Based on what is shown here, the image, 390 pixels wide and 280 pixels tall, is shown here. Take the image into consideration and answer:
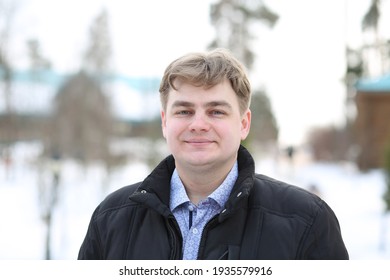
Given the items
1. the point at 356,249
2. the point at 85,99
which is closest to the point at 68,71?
the point at 85,99

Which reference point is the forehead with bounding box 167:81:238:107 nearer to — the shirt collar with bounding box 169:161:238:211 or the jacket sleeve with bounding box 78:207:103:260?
the shirt collar with bounding box 169:161:238:211

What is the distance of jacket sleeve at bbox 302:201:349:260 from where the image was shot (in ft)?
6.19

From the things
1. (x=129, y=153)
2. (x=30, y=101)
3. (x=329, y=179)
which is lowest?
(x=329, y=179)

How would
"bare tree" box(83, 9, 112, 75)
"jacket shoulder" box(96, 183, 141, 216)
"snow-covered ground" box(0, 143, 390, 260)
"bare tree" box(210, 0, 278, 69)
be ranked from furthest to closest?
"bare tree" box(83, 9, 112, 75) → "bare tree" box(210, 0, 278, 69) → "snow-covered ground" box(0, 143, 390, 260) → "jacket shoulder" box(96, 183, 141, 216)

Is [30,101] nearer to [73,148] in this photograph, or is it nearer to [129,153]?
[73,148]

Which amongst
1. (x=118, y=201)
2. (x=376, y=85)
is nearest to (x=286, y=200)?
(x=118, y=201)

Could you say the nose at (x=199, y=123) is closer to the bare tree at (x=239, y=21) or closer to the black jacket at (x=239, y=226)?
the black jacket at (x=239, y=226)

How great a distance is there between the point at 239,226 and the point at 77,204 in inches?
581

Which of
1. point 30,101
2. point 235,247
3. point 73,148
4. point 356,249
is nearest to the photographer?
point 235,247

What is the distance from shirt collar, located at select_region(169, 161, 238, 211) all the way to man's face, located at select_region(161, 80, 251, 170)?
8cm

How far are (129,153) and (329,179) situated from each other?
11.0 metres

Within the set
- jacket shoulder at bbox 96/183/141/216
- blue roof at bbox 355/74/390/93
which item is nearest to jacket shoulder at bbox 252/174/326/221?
jacket shoulder at bbox 96/183/141/216

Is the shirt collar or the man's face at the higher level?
the man's face

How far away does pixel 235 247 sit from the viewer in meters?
1.89
